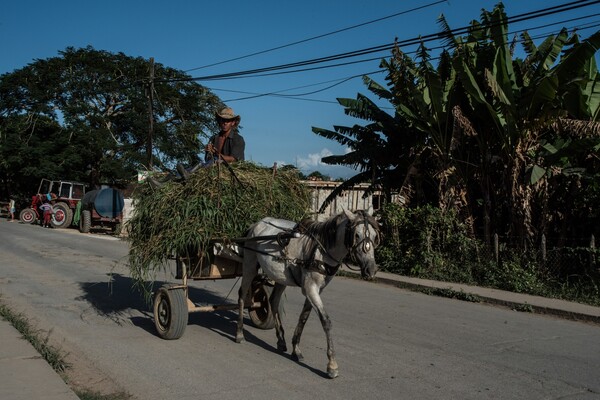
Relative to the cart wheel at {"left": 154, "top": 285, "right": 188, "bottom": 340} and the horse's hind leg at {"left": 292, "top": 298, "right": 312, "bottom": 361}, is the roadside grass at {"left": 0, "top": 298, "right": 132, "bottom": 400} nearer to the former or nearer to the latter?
the cart wheel at {"left": 154, "top": 285, "right": 188, "bottom": 340}

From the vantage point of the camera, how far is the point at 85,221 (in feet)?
89.0

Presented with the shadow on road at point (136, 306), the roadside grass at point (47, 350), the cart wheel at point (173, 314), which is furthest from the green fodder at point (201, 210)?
the roadside grass at point (47, 350)

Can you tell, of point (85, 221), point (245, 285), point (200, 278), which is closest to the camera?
point (245, 285)

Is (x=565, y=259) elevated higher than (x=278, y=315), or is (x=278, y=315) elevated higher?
(x=565, y=259)

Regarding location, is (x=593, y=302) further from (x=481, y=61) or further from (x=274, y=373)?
(x=274, y=373)

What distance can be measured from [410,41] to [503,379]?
30.8ft

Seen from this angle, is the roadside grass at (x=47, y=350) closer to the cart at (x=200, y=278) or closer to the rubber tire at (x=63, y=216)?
the cart at (x=200, y=278)


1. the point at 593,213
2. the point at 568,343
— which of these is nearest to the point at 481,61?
the point at 593,213

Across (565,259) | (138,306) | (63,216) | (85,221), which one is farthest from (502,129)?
(63,216)

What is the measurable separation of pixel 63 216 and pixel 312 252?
27195mm

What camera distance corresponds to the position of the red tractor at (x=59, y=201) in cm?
2962

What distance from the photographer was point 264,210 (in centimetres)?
709

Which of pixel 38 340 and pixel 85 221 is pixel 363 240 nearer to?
pixel 38 340

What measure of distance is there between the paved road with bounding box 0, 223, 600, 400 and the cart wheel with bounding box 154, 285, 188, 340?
15 centimetres
